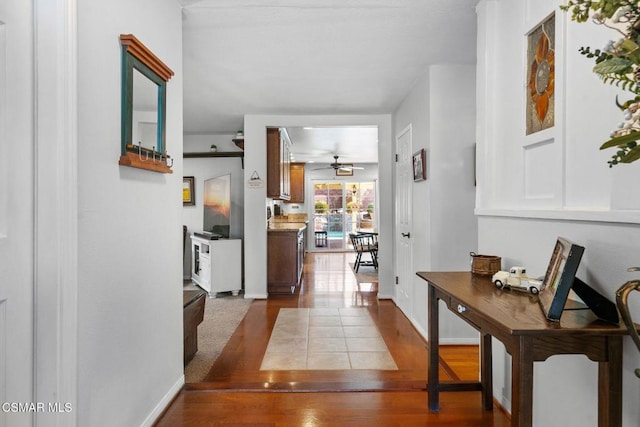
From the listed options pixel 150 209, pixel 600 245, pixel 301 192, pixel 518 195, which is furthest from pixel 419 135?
pixel 301 192

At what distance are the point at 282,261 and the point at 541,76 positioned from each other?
3.87 meters

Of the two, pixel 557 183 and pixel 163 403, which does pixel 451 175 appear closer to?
pixel 557 183

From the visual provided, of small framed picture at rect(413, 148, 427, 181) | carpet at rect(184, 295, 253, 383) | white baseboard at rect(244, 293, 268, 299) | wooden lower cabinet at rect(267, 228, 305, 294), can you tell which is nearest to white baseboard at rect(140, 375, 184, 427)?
carpet at rect(184, 295, 253, 383)

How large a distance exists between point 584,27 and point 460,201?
1915mm

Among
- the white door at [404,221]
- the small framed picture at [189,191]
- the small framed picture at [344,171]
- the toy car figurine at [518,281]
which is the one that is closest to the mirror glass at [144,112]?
the toy car figurine at [518,281]

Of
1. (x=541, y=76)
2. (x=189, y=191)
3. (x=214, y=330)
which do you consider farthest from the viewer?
(x=189, y=191)

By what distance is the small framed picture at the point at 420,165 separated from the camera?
10.8 feet

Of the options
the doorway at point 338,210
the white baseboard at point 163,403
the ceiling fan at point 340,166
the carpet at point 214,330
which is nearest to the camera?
the white baseboard at point 163,403

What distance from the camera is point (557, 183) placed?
1.56m

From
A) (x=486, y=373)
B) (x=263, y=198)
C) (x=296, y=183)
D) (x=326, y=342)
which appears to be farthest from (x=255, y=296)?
(x=296, y=183)

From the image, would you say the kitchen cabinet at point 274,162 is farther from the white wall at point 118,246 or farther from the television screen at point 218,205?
the white wall at point 118,246

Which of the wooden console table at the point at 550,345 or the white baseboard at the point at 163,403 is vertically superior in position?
the wooden console table at the point at 550,345

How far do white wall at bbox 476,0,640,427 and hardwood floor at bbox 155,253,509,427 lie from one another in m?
0.43

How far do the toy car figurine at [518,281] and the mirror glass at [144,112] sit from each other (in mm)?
1813
